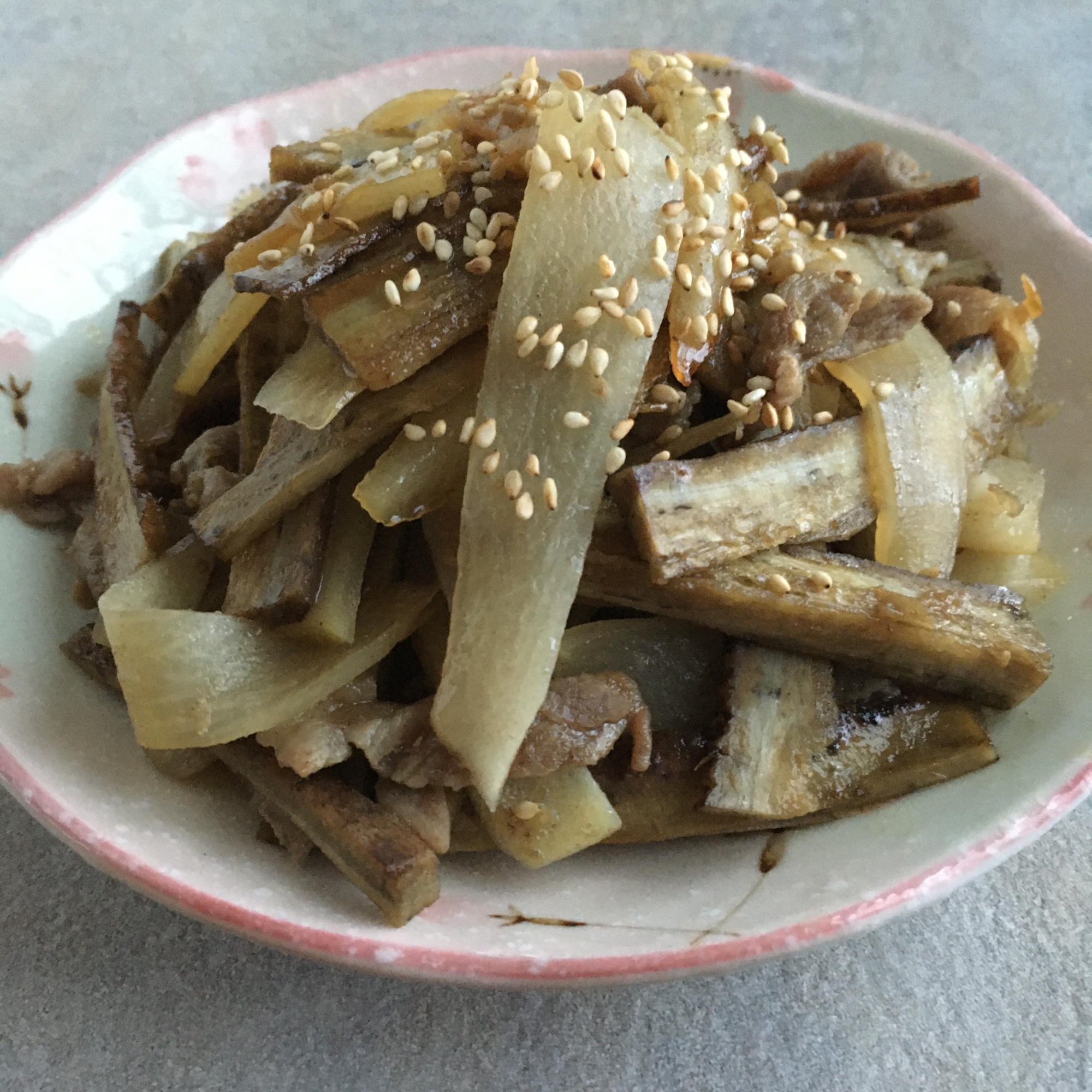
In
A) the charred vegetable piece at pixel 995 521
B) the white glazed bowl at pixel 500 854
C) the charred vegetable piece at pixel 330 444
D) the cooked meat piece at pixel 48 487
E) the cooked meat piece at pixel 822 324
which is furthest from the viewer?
the cooked meat piece at pixel 48 487

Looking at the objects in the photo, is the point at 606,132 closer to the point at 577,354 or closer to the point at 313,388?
the point at 577,354

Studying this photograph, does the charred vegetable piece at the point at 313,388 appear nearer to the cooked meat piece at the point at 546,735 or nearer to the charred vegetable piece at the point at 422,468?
the charred vegetable piece at the point at 422,468

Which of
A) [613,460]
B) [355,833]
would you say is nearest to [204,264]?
[613,460]

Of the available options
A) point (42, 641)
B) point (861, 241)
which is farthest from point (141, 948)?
point (861, 241)

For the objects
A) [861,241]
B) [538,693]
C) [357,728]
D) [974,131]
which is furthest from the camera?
[974,131]

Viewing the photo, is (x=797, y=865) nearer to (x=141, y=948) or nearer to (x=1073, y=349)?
(x=141, y=948)

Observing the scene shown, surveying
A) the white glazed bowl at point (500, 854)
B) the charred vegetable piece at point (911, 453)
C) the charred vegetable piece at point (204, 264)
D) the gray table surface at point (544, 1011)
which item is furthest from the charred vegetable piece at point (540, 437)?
the charred vegetable piece at point (204, 264)
